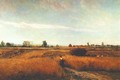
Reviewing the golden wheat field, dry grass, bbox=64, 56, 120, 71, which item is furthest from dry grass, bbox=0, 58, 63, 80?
dry grass, bbox=64, 56, 120, 71

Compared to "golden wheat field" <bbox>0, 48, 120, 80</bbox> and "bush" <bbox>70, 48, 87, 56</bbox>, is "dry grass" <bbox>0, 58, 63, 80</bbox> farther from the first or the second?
"bush" <bbox>70, 48, 87, 56</bbox>

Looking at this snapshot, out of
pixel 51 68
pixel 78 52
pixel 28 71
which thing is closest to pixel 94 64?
pixel 51 68

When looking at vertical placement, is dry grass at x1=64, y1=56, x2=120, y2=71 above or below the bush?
below

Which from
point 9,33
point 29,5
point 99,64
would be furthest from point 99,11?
point 9,33

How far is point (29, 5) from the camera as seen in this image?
1355cm

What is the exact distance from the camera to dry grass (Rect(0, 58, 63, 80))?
940 centimetres

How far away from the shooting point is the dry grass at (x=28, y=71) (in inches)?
370

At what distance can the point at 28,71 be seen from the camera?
404 inches

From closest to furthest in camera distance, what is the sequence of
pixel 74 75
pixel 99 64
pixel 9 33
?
pixel 74 75, pixel 9 33, pixel 99 64

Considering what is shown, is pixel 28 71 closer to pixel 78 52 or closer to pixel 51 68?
pixel 51 68

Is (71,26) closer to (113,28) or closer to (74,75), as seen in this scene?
(113,28)

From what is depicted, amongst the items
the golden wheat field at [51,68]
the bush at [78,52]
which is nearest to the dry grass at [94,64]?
the golden wheat field at [51,68]

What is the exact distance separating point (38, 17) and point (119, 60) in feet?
17.1

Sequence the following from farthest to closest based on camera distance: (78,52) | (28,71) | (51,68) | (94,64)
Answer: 1. (78,52)
2. (94,64)
3. (51,68)
4. (28,71)
